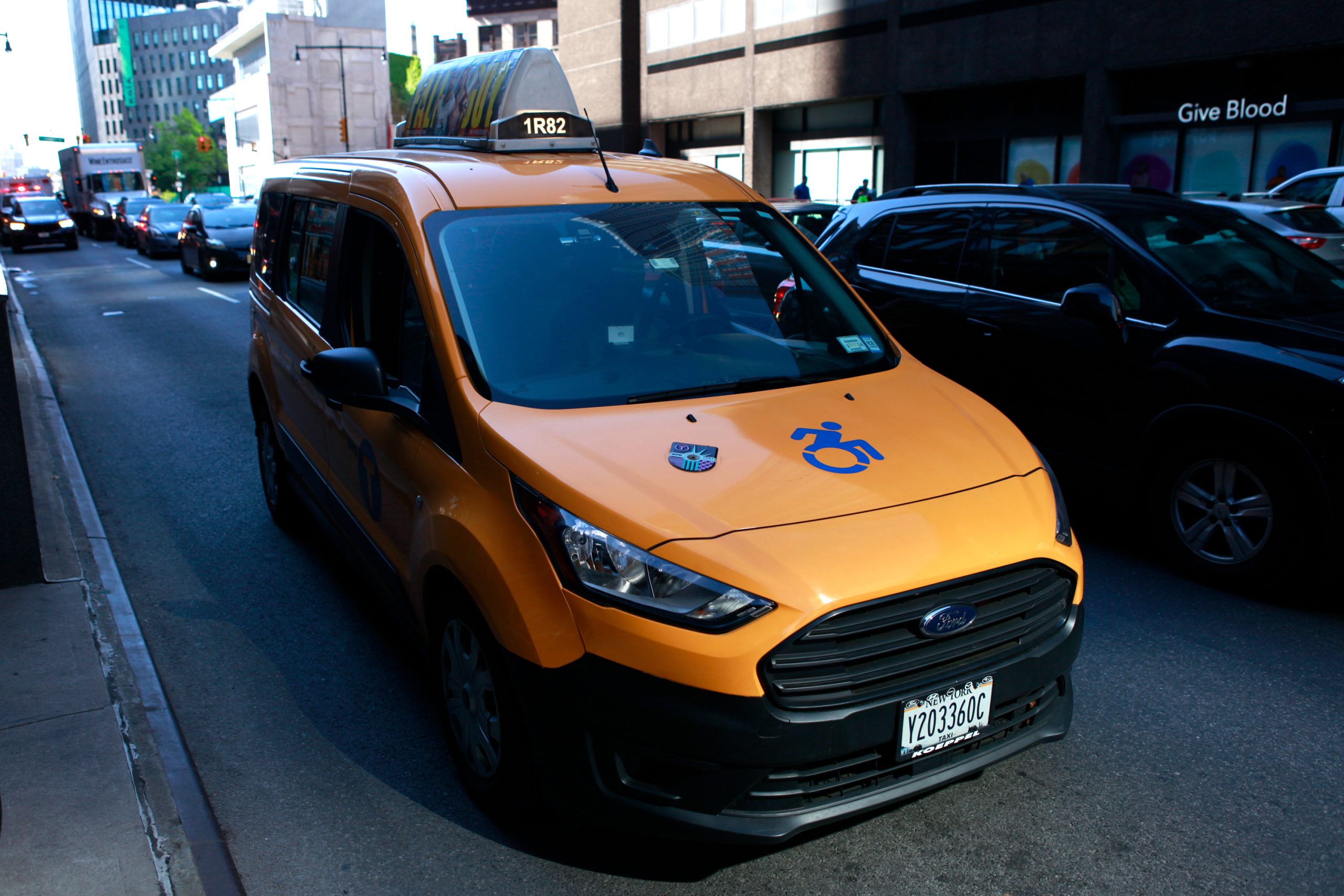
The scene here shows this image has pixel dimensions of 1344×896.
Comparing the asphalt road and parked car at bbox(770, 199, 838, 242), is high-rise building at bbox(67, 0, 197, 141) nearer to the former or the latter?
parked car at bbox(770, 199, 838, 242)

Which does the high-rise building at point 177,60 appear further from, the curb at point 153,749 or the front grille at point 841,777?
the front grille at point 841,777

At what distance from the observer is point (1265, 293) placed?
553cm

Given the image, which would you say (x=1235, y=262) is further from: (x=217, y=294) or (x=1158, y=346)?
(x=217, y=294)

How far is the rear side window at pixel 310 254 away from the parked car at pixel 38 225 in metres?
38.0

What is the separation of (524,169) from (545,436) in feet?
4.99

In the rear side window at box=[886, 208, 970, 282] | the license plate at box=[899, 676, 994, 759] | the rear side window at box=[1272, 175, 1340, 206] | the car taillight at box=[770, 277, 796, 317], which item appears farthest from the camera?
the rear side window at box=[1272, 175, 1340, 206]

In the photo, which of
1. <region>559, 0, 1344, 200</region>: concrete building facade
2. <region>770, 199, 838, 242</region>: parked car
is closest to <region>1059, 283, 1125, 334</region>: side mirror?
<region>770, 199, 838, 242</region>: parked car

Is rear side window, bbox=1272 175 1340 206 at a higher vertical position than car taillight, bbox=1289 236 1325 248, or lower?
higher

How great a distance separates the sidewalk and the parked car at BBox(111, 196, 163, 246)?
34059mm

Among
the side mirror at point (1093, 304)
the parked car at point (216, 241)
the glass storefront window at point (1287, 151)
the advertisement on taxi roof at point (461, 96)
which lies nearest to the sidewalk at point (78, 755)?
the advertisement on taxi roof at point (461, 96)

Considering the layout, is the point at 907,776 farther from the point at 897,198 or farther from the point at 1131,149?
the point at 1131,149

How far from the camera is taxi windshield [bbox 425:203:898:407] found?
11.7 ft

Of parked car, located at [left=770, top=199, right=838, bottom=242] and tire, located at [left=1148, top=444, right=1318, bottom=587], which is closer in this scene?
tire, located at [left=1148, top=444, right=1318, bottom=587]

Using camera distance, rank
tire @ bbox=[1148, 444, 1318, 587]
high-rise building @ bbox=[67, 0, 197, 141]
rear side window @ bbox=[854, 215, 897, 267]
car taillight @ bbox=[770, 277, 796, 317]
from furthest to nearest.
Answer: high-rise building @ bbox=[67, 0, 197, 141]
rear side window @ bbox=[854, 215, 897, 267]
tire @ bbox=[1148, 444, 1318, 587]
car taillight @ bbox=[770, 277, 796, 317]
